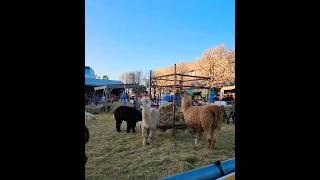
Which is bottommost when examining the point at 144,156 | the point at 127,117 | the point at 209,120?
the point at 144,156

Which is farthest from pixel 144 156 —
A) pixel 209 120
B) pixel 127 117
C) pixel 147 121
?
pixel 127 117

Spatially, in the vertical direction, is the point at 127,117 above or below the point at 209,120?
below

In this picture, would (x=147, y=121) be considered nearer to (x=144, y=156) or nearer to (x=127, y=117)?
(x=144, y=156)

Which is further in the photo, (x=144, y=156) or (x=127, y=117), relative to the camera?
(x=127, y=117)

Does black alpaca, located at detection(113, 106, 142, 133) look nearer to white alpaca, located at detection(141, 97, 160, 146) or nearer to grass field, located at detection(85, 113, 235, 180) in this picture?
grass field, located at detection(85, 113, 235, 180)

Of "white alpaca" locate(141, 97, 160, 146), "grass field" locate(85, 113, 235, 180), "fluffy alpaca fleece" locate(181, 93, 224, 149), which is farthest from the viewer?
"white alpaca" locate(141, 97, 160, 146)

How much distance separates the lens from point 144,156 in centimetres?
464

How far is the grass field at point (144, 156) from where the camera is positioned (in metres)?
3.64

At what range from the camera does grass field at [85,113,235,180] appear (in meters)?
3.64

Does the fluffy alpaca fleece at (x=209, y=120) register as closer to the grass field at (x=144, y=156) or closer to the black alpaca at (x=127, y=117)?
the grass field at (x=144, y=156)

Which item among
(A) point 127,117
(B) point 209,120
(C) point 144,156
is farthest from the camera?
(A) point 127,117

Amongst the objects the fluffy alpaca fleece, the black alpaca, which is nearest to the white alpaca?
the fluffy alpaca fleece
